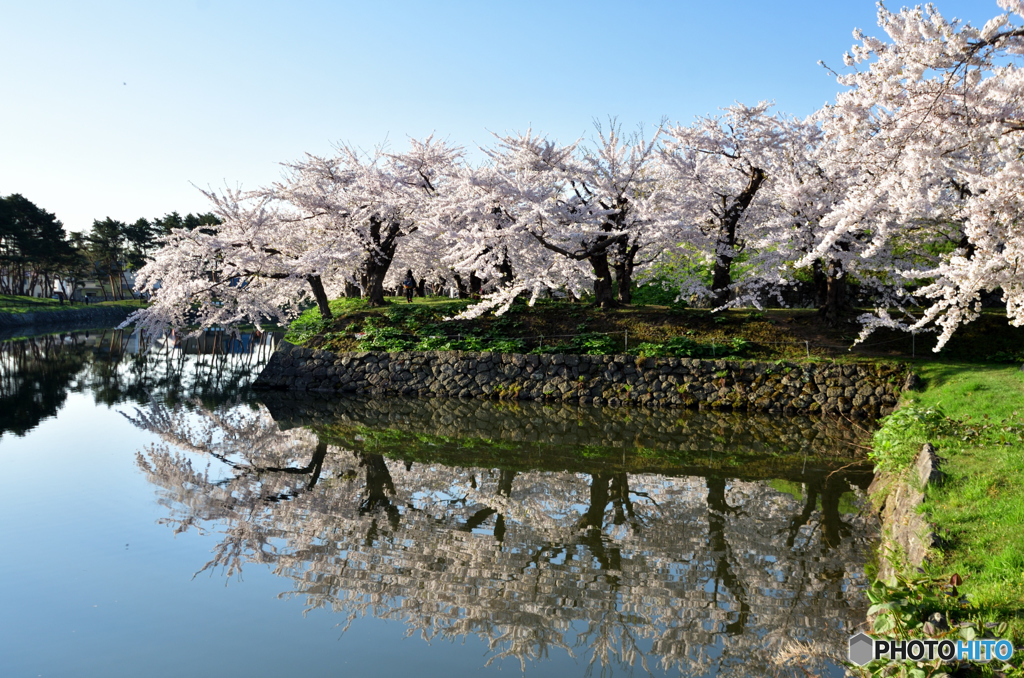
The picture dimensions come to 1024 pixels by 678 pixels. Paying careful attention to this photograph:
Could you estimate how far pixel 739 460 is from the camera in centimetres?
1280

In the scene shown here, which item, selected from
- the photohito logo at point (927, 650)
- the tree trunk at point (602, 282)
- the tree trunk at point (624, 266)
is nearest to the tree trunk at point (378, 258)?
the tree trunk at point (602, 282)

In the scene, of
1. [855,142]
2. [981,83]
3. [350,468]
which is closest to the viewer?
[981,83]

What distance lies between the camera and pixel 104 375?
2553cm

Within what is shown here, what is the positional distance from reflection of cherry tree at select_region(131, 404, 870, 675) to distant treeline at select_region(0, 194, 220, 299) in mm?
37153

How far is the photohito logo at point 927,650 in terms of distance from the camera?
14.7 ft

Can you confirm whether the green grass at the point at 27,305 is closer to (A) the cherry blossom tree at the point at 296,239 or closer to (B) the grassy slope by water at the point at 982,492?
(A) the cherry blossom tree at the point at 296,239

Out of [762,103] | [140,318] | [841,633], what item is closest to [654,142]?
[762,103]

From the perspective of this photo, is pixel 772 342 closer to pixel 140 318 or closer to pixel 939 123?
pixel 939 123

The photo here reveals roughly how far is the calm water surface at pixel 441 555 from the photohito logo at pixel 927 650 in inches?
19.7

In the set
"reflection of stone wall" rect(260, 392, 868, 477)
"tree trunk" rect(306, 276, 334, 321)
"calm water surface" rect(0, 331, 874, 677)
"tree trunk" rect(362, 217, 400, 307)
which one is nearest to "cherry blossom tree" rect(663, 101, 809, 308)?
"reflection of stone wall" rect(260, 392, 868, 477)

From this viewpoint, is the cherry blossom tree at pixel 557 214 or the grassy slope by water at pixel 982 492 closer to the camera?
the grassy slope by water at pixel 982 492

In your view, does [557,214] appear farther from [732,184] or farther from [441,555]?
[441,555]

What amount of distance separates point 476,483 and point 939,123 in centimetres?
864

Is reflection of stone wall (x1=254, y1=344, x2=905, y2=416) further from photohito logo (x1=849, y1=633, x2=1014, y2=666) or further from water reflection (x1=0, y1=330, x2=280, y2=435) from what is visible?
photohito logo (x1=849, y1=633, x2=1014, y2=666)
